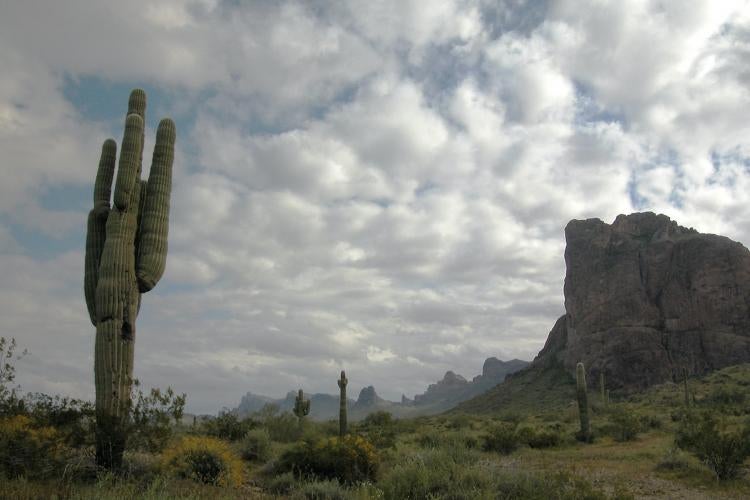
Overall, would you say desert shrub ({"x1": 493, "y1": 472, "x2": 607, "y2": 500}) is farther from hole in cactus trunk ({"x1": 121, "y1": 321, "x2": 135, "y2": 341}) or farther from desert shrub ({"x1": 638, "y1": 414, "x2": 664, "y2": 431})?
desert shrub ({"x1": 638, "y1": 414, "x2": 664, "y2": 431})

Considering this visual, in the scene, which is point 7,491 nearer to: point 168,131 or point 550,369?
point 168,131

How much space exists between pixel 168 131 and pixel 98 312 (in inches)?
190

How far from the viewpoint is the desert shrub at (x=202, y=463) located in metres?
10.5

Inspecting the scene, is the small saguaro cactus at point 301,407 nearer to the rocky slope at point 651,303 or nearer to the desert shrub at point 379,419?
the desert shrub at point 379,419

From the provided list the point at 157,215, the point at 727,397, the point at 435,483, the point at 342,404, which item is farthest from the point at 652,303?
the point at 157,215

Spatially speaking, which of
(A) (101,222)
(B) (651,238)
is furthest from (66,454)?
(B) (651,238)

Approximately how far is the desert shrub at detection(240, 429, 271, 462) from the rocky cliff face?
7081cm

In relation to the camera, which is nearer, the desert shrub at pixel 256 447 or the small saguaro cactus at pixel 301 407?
the desert shrub at pixel 256 447


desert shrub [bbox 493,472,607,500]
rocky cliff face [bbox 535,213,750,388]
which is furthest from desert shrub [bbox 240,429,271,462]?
rocky cliff face [bbox 535,213,750,388]

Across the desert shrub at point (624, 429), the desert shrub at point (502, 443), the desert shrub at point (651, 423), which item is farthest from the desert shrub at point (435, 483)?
the desert shrub at point (651, 423)

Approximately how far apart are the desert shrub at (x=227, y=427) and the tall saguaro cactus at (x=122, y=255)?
8.60 m

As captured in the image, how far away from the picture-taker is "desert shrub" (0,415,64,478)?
8.72 meters

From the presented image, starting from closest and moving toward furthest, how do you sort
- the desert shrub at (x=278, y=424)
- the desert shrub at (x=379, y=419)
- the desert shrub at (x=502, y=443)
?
the desert shrub at (x=502, y=443) → the desert shrub at (x=278, y=424) → the desert shrub at (x=379, y=419)

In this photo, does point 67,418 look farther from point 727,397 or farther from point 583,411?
point 727,397
